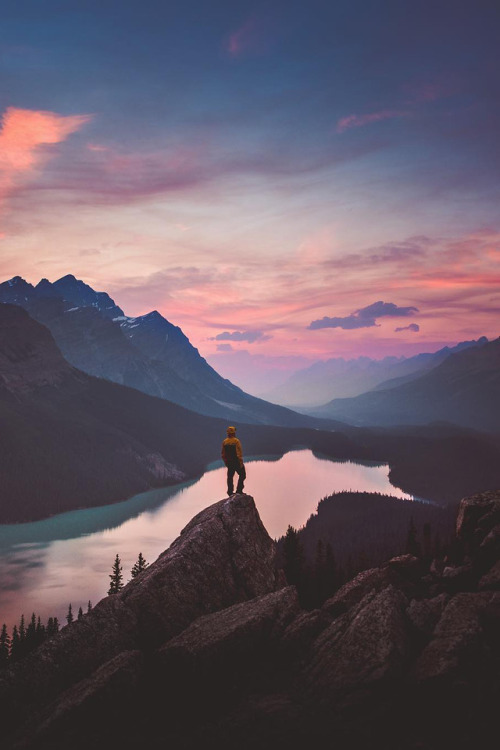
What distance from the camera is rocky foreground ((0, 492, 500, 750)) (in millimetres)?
19094

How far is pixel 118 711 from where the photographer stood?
2295cm

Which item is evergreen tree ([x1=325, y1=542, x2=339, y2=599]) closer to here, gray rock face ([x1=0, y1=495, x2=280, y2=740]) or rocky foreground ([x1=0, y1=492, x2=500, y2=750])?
gray rock face ([x1=0, y1=495, x2=280, y2=740])

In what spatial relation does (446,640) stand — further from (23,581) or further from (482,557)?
(23,581)

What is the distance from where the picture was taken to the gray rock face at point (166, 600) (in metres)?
26.4

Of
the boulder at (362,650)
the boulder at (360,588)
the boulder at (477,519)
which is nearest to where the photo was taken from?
the boulder at (362,650)

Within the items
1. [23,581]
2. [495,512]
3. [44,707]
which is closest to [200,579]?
[44,707]

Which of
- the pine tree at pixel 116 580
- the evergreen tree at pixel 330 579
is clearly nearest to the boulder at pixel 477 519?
the evergreen tree at pixel 330 579

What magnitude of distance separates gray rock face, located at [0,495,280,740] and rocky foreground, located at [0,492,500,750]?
0.22ft

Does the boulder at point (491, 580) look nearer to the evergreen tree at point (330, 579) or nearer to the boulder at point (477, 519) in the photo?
the boulder at point (477, 519)

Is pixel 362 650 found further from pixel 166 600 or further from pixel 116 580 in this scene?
pixel 116 580

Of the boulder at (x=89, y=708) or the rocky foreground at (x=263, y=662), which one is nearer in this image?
the rocky foreground at (x=263, y=662)

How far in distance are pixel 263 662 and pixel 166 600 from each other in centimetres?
719

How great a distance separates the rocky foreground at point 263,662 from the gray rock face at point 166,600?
0.07 meters

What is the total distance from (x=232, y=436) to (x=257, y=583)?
9394 mm
